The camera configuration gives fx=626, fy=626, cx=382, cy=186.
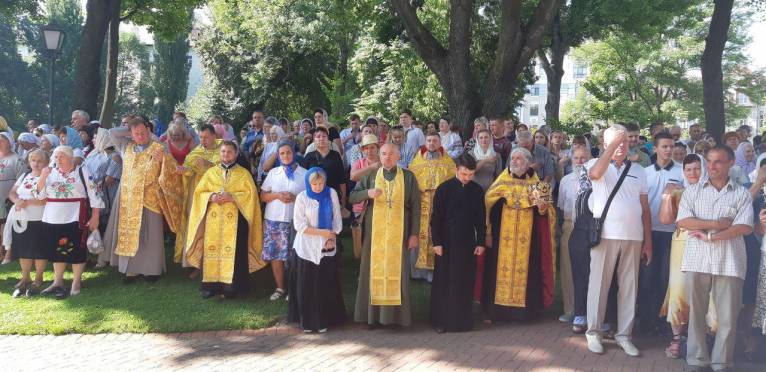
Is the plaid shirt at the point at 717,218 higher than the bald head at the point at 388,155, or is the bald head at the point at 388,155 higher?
the bald head at the point at 388,155

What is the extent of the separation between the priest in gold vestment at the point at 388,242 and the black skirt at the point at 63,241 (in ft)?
12.6

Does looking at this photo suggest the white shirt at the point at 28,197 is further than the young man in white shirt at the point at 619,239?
Yes

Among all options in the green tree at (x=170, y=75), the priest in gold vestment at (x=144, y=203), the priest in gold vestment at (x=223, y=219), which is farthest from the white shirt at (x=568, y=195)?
the green tree at (x=170, y=75)

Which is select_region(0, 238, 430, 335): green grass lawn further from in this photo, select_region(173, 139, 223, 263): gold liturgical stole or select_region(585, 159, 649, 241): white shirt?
select_region(585, 159, 649, 241): white shirt

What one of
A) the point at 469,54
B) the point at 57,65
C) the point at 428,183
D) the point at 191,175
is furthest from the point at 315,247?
the point at 57,65

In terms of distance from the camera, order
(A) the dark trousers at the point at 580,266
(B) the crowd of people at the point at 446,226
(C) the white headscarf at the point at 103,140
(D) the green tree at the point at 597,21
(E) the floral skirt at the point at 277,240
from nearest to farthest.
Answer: (B) the crowd of people at the point at 446,226 → (A) the dark trousers at the point at 580,266 → (E) the floral skirt at the point at 277,240 → (C) the white headscarf at the point at 103,140 → (D) the green tree at the point at 597,21

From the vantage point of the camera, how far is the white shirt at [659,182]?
659cm

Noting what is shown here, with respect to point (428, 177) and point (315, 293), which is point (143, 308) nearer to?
point (315, 293)

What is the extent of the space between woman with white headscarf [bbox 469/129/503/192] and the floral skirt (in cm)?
261

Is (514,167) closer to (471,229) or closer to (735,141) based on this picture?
(471,229)

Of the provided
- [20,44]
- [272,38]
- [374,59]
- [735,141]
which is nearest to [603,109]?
[374,59]

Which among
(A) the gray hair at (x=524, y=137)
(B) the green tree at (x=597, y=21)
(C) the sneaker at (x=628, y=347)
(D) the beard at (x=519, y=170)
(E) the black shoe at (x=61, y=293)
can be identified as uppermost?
(B) the green tree at (x=597, y=21)

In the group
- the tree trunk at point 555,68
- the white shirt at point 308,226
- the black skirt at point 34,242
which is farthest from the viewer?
the tree trunk at point 555,68

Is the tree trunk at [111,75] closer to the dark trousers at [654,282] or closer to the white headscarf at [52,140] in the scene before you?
the white headscarf at [52,140]
